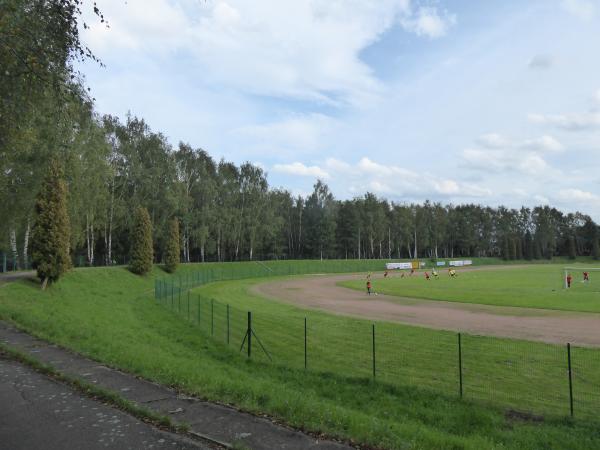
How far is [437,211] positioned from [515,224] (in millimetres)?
47930

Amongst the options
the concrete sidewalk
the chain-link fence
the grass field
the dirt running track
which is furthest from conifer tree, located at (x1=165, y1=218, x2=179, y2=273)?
the concrete sidewalk

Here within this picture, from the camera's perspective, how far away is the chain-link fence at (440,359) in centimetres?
1234

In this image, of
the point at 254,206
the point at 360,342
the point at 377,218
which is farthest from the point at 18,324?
the point at 377,218

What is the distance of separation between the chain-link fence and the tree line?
10.3 metres

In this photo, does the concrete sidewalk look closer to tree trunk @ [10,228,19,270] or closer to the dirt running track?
the dirt running track

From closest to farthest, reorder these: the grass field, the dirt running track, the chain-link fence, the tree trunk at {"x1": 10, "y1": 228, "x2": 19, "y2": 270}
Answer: the chain-link fence < the grass field < the dirt running track < the tree trunk at {"x1": 10, "y1": 228, "x2": 19, "y2": 270}

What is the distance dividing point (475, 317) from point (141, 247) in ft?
113

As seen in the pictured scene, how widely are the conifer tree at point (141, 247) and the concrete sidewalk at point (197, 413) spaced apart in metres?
38.0

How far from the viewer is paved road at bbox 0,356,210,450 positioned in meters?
6.54

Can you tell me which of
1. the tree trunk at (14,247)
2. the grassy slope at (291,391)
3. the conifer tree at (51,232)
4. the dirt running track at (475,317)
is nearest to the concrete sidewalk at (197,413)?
the grassy slope at (291,391)

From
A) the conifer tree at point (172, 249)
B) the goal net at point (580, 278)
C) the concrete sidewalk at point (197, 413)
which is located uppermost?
the conifer tree at point (172, 249)

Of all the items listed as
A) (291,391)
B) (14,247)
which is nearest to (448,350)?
(291,391)

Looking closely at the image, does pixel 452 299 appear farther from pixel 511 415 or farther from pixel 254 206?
pixel 254 206

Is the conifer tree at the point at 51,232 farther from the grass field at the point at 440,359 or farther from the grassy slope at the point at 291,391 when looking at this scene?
the grass field at the point at 440,359
